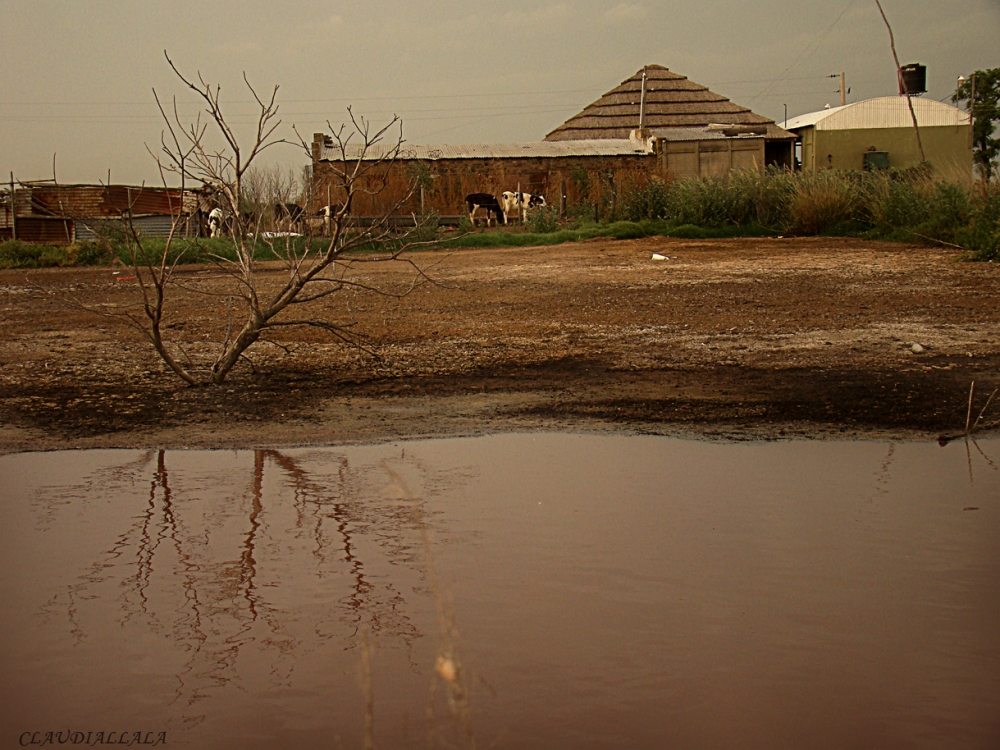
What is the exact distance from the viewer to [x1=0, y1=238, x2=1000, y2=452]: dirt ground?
6.59 meters

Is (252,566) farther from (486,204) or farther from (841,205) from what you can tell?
(486,204)

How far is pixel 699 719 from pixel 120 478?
375 centimetres

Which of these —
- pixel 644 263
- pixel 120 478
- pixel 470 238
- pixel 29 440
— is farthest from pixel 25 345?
pixel 470 238

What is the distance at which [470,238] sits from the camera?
24.6 meters

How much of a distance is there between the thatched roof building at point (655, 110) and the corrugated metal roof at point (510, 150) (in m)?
11.0

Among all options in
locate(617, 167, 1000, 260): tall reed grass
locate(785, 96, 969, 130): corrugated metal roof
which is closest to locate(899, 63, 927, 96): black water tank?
locate(785, 96, 969, 130): corrugated metal roof

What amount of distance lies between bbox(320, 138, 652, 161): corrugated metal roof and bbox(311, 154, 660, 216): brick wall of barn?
0.32 meters

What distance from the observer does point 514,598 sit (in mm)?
3844

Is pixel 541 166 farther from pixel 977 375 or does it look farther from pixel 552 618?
pixel 552 618

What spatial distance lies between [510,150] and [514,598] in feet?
104

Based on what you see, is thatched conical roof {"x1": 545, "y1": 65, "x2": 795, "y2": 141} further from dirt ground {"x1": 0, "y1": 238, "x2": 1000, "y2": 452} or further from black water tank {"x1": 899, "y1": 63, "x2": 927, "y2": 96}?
dirt ground {"x1": 0, "y1": 238, "x2": 1000, "y2": 452}

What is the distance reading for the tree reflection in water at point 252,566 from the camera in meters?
3.54

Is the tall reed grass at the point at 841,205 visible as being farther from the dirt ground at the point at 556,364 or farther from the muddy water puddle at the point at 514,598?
the muddy water puddle at the point at 514,598

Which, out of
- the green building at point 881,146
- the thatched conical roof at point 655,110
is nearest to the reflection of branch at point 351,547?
the green building at point 881,146
